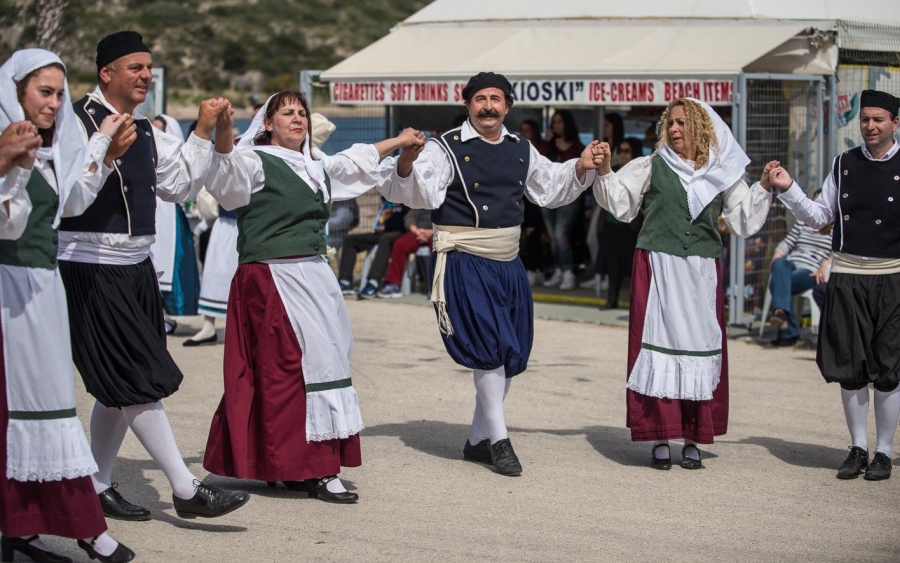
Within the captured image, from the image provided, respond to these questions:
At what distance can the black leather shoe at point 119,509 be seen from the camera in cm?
521

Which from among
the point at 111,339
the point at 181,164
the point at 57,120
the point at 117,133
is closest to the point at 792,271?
the point at 181,164

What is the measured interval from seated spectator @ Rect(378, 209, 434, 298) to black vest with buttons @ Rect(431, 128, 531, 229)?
5.99 metres

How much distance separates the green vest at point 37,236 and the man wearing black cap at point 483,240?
201 centimetres

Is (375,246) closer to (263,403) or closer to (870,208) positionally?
(870,208)

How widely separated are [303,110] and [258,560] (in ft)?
6.41

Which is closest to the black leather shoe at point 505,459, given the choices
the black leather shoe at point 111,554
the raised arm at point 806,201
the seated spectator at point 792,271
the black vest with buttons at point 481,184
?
the black vest with buttons at point 481,184

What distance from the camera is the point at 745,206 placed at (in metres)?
6.44

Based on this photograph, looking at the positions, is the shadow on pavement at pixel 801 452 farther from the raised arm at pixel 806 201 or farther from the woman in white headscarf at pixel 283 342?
the woman in white headscarf at pixel 283 342

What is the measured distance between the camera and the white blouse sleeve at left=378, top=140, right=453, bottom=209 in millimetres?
6062

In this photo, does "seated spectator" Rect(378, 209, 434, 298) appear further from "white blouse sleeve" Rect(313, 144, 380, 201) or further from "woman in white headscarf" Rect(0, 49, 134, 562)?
"woman in white headscarf" Rect(0, 49, 134, 562)

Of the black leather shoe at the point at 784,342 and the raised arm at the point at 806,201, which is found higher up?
the raised arm at the point at 806,201

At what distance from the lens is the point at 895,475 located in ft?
20.9

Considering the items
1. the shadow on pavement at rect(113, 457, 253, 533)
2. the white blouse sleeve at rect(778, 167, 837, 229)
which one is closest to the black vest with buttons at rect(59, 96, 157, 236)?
the shadow on pavement at rect(113, 457, 253, 533)

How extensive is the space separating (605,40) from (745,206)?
5.94 metres
